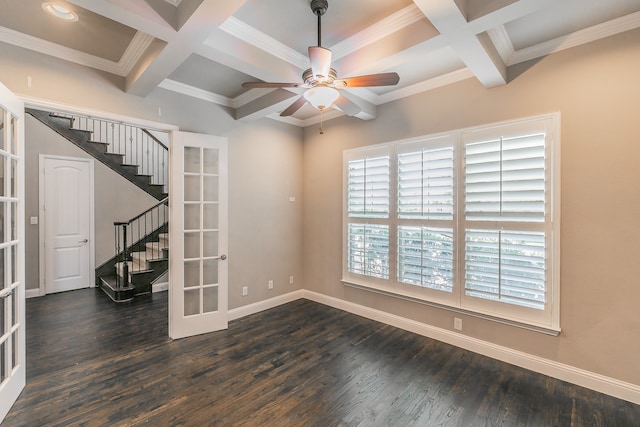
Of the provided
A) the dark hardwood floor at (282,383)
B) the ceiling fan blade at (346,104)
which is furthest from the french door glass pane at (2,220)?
the ceiling fan blade at (346,104)

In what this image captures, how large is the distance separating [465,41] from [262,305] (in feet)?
12.9

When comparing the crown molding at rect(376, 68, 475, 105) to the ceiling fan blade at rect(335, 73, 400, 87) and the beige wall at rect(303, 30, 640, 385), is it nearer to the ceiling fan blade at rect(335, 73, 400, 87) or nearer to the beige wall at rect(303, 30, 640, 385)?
the beige wall at rect(303, 30, 640, 385)

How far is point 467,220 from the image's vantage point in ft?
10.0

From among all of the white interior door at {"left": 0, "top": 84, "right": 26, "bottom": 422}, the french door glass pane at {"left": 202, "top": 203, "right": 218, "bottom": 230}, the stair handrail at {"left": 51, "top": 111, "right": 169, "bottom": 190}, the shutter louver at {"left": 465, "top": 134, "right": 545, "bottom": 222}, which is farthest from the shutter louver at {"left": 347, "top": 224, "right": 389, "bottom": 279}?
the stair handrail at {"left": 51, "top": 111, "right": 169, "bottom": 190}

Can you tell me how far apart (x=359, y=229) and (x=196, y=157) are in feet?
7.74

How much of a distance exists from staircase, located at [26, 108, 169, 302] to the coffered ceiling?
182 centimetres

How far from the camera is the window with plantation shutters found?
261 centimetres

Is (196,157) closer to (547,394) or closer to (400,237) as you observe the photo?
(400,237)

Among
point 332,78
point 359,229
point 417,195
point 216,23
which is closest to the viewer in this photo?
point 216,23

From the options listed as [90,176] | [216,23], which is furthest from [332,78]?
[90,176]

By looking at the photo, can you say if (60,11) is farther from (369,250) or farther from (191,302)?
(369,250)

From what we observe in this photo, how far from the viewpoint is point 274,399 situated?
2.28 m

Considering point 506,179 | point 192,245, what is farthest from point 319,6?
point 192,245

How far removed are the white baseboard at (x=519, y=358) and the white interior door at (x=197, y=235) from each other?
2.01 meters
